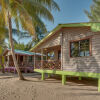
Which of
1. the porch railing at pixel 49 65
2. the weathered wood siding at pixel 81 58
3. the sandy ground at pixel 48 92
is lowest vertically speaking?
the sandy ground at pixel 48 92

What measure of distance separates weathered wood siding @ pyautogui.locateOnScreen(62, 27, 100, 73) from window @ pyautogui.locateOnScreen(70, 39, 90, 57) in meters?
0.29

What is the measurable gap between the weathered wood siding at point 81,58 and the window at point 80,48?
0.94 feet

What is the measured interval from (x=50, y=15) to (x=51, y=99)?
23.4 ft

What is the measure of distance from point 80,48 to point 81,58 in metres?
0.74

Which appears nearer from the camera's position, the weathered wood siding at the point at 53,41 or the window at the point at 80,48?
the window at the point at 80,48

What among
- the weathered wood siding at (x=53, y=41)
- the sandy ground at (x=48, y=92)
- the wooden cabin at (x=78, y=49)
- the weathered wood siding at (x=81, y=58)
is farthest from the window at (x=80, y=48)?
the sandy ground at (x=48, y=92)

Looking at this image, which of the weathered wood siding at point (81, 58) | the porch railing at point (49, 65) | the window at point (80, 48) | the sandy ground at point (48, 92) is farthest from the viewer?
the porch railing at point (49, 65)

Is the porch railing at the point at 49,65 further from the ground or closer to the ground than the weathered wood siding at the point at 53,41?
closer to the ground

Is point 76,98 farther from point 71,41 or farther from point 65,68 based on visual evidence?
point 71,41

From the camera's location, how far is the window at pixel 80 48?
7.67 meters

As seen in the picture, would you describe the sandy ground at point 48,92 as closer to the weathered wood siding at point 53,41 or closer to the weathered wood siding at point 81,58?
the weathered wood siding at point 81,58

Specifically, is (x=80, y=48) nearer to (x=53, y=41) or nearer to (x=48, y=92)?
(x=53, y=41)

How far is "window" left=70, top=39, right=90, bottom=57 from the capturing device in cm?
767

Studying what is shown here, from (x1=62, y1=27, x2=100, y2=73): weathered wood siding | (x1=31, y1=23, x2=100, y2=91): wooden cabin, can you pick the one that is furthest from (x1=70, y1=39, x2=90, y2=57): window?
(x1=62, y1=27, x2=100, y2=73): weathered wood siding
